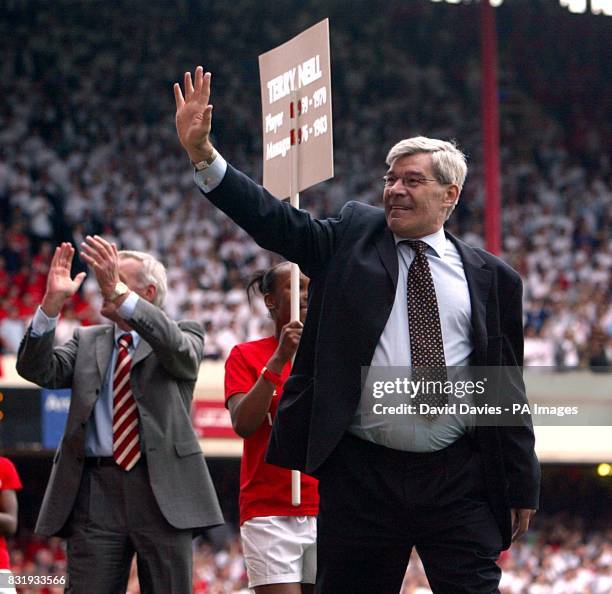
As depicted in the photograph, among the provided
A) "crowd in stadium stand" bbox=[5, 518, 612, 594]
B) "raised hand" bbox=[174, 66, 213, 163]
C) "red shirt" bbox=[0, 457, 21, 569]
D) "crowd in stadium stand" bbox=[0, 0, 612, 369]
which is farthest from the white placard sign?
"crowd in stadium stand" bbox=[0, 0, 612, 369]

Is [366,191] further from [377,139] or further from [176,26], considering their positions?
[176,26]

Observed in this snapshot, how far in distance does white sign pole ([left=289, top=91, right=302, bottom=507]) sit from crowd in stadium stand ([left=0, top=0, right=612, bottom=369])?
352 inches

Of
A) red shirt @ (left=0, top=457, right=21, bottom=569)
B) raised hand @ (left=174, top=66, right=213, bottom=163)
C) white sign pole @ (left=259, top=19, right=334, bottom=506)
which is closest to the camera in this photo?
raised hand @ (left=174, top=66, right=213, bottom=163)

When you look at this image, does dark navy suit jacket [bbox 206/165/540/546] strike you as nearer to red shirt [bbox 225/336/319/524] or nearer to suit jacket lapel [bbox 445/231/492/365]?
suit jacket lapel [bbox 445/231/492/365]

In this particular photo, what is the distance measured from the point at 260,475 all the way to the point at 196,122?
1670 mm

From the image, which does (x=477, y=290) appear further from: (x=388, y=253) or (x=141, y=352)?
(x=141, y=352)

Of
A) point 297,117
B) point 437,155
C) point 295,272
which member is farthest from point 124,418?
point 437,155

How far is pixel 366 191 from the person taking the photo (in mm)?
19766

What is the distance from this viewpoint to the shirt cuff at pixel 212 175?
389 cm

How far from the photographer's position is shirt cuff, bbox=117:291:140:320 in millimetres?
4949

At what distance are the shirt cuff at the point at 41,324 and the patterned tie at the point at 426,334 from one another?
1497 millimetres

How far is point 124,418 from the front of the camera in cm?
516

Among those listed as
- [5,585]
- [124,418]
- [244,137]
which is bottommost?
Answer: [5,585]

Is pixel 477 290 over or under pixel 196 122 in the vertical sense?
under
